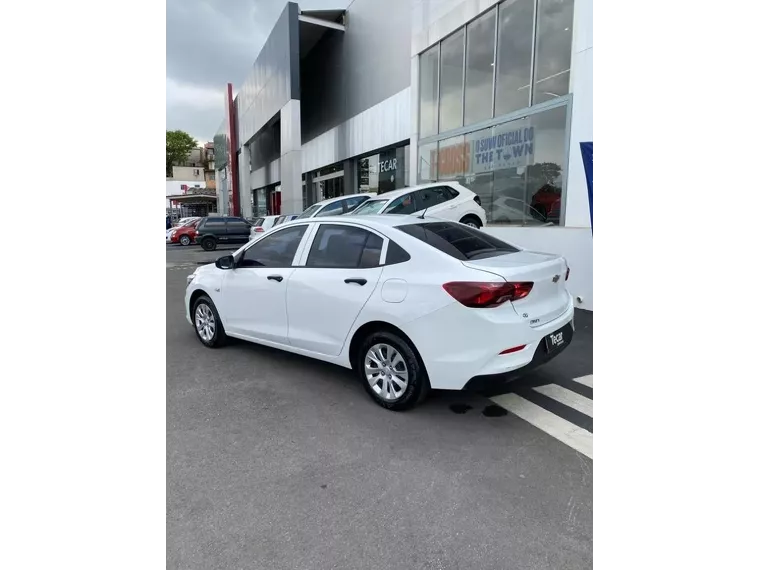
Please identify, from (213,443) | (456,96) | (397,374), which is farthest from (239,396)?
(456,96)

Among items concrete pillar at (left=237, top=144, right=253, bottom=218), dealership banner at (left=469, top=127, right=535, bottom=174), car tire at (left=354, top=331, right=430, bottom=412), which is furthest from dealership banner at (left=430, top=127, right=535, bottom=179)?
concrete pillar at (left=237, top=144, right=253, bottom=218)

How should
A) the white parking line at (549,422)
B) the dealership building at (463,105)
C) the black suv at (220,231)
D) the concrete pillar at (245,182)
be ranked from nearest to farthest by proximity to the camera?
the white parking line at (549,422) → the dealership building at (463,105) → the black suv at (220,231) → the concrete pillar at (245,182)

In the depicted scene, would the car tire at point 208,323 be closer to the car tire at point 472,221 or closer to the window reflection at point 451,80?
the car tire at point 472,221

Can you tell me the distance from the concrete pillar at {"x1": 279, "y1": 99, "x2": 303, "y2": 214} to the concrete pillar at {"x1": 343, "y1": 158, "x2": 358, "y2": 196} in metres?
2.18

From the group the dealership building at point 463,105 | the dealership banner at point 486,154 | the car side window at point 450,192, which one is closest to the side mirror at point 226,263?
the dealership building at point 463,105

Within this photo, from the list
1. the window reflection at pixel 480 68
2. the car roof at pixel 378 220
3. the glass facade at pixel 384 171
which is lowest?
the car roof at pixel 378 220

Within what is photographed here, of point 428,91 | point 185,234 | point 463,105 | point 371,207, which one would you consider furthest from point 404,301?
point 185,234

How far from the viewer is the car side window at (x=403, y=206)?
30.9 ft

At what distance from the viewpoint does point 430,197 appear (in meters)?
9.80

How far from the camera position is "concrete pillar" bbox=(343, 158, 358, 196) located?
20.8 m
